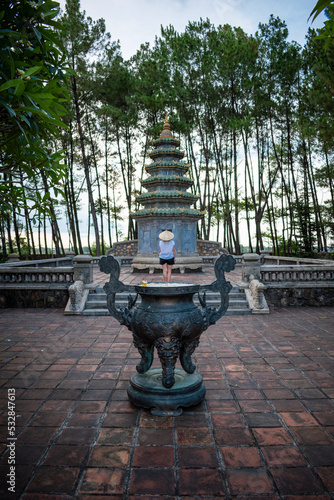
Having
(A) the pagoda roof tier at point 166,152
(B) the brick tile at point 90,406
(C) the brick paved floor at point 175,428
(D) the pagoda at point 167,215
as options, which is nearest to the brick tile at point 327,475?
(C) the brick paved floor at point 175,428

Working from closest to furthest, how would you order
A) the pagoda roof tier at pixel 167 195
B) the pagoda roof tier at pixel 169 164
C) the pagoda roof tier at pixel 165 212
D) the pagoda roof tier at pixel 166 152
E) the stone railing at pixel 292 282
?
the stone railing at pixel 292 282, the pagoda roof tier at pixel 165 212, the pagoda roof tier at pixel 167 195, the pagoda roof tier at pixel 169 164, the pagoda roof tier at pixel 166 152

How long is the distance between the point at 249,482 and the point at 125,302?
6.63 metres

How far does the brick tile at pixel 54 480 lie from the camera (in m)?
2.14

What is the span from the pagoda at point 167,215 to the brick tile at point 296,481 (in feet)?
36.5

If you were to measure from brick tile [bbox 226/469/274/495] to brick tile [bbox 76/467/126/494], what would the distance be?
0.75 meters

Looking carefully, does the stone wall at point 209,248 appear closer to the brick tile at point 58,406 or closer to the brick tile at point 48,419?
the brick tile at point 58,406

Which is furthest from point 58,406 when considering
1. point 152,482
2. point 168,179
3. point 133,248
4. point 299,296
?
point 133,248

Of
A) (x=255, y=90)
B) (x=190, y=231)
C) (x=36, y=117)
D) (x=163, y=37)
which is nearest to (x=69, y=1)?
(x=163, y=37)

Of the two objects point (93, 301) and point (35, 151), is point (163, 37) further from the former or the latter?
point (35, 151)

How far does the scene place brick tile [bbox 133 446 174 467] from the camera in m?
2.39

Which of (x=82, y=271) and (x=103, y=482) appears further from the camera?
(x=82, y=271)

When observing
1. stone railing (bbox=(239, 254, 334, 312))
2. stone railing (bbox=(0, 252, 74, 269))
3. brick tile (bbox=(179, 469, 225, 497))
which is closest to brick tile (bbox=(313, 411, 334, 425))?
brick tile (bbox=(179, 469, 225, 497))

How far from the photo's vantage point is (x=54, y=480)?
223cm

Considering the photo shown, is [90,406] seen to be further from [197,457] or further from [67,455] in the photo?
[197,457]
